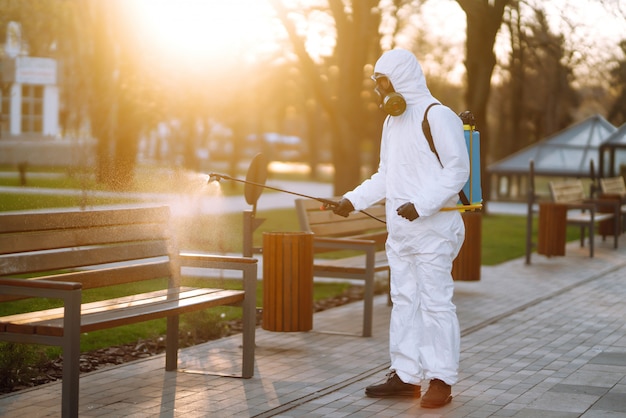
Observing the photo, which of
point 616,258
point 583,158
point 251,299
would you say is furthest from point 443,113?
point 583,158

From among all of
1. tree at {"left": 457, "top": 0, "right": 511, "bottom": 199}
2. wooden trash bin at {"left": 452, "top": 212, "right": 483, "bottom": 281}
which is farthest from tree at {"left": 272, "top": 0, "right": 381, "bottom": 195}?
wooden trash bin at {"left": 452, "top": 212, "right": 483, "bottom": 281}

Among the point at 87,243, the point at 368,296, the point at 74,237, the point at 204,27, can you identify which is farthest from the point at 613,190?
the point at 74,237

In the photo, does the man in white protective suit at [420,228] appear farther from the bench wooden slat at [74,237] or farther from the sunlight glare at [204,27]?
the sunlight glare at [204,27]

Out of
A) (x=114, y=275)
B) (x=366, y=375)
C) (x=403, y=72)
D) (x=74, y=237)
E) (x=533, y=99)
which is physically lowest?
(x=366, y=375)

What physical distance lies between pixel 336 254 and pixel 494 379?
8.85 metres

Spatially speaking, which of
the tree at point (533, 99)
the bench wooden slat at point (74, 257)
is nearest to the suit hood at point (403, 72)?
the bench wooden slat at point (74, 257)

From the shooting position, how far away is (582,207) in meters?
16.6

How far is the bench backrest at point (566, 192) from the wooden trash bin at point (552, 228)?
158 centimetres

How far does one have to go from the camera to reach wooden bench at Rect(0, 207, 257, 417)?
5.34 metres

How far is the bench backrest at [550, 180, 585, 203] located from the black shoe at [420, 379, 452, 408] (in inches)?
438

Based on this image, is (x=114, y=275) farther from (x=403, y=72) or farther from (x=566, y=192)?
(x=566, y=192)

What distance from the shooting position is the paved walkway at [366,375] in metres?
6.09

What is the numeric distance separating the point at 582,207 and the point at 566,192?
1.13m

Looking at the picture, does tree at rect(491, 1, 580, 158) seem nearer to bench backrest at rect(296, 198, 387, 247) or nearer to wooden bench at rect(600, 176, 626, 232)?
wooden bench at rect(600, 176, 626, 232)
